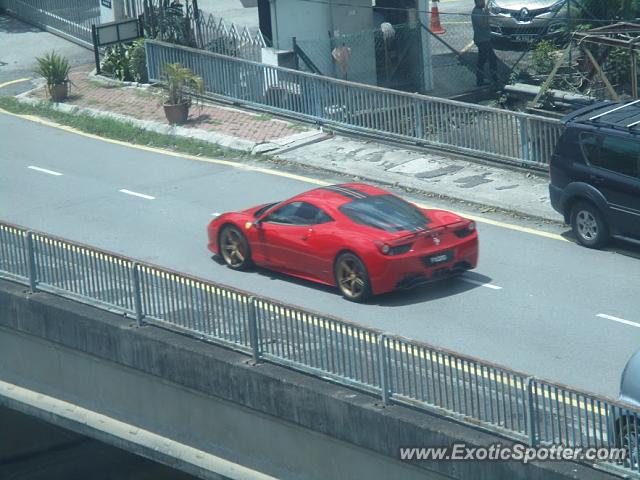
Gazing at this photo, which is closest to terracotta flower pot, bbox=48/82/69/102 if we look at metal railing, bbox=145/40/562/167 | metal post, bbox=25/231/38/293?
metal railing, bbox=145/40/562/167

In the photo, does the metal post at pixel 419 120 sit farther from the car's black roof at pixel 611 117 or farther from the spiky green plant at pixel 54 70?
the spiky green plant at pixel 54 70

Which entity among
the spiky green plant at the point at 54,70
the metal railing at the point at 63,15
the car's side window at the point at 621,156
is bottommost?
the car's side window at the point at 621,156

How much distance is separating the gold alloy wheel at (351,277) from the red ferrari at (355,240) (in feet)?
0.04

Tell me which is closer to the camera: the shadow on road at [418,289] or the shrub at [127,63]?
the shadow on road at [418,289]

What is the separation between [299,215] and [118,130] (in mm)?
9669

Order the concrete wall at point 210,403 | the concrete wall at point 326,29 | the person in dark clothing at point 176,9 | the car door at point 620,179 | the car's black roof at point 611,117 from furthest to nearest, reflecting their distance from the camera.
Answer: the person in dark clothing at point 176,9 → the concrete wall at point 326,29 → the car's black roof at point 611,117 → the car door at point 620,179 → the concrete wall at point 210,403

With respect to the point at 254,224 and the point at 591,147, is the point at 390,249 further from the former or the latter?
the point at 591,147

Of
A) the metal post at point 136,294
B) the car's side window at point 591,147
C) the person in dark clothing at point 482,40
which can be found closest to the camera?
the metal post at point 136,294

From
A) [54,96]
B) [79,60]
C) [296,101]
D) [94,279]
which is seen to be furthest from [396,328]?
[79,60]

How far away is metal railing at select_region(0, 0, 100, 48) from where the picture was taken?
32.6 meters

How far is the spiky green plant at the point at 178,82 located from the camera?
2544cm

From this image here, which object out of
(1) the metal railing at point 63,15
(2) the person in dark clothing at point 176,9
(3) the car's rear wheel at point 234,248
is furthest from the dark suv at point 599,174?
(1) the metal railing at point 63,15

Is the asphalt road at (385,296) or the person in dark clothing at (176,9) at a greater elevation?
the person in dark clothing at (176,9)

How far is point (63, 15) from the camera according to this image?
33.5m
